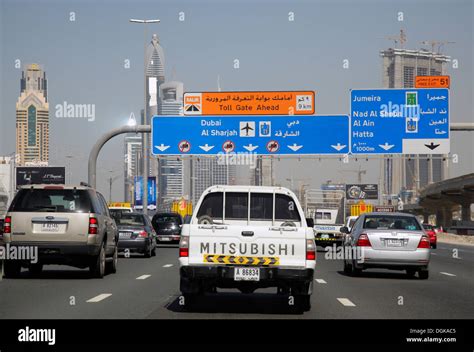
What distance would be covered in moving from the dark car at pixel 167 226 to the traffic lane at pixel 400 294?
19973mm

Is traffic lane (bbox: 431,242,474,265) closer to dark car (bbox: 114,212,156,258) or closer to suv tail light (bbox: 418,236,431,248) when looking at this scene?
dark car (bbox: 114,212,156,258)

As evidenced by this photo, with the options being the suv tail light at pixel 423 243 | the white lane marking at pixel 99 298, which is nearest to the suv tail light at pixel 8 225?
the white lane marking at pixel 99 298

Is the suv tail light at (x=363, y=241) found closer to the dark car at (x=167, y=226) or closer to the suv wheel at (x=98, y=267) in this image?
the suv wheel at (x=98, y=267)

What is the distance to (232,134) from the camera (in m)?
46.5

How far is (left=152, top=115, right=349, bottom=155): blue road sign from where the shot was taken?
46094mm

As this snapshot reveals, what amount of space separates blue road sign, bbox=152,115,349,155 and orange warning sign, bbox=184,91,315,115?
0.92 feet

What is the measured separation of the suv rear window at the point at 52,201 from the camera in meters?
20.0

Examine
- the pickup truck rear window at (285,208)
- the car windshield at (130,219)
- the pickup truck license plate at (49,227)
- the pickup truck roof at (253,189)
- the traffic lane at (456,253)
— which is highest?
the pickup truck roof at (253,189)
